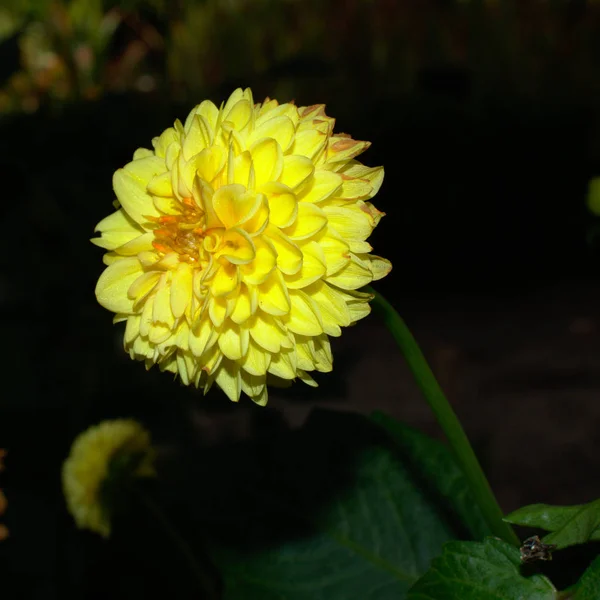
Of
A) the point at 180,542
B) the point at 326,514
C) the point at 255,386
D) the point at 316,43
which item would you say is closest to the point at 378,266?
the point at 255,386

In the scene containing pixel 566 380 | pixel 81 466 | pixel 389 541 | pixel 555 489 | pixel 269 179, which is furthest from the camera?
pixel 566 380

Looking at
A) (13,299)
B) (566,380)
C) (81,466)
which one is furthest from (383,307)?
(566,380)

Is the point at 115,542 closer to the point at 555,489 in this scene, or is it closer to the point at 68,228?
the point at 68,228

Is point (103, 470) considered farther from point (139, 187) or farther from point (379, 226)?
point (379, 226)

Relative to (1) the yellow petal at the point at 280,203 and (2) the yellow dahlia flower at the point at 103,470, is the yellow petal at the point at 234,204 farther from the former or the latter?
(2) the yellow dahlia flower at the point at 103,470

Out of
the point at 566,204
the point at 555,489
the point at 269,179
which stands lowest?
the point at 555,489

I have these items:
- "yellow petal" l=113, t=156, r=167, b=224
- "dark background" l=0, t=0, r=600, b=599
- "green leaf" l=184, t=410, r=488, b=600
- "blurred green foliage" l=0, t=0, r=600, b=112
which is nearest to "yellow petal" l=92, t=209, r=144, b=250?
"yellow petal" l=113, t=156, r=167, b=224
